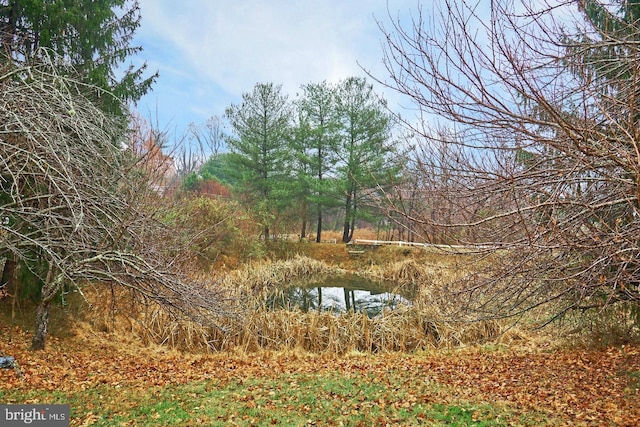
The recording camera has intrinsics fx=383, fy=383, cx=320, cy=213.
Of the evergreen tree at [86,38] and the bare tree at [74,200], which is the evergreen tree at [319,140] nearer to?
the evergreen tree at [86,38]

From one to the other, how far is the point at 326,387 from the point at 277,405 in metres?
0.78

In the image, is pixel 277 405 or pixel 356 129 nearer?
pixel 277 405

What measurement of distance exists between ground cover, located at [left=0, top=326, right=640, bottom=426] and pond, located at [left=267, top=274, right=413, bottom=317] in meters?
4.17

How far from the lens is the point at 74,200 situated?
4.25 m

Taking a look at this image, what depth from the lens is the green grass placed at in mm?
3646

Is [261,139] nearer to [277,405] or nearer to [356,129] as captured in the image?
[356,129]

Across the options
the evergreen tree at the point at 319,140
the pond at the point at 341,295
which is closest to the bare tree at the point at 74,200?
the pond at the point at 341,295

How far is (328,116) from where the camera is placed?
18000 mm

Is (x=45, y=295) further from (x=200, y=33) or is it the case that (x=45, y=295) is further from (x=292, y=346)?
(x=200, y=33)

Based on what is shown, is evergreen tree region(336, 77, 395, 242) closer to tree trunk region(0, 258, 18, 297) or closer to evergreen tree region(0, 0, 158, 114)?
evergreen tree region(0, 0, 158, 114)

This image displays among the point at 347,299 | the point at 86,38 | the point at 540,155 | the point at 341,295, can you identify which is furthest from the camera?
the point at 341,295

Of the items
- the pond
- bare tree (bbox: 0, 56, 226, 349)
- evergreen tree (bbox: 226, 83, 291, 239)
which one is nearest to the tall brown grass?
bare tree (bbox: 0, 56, 226, 349)

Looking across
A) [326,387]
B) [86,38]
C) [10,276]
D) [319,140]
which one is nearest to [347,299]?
[326,387]

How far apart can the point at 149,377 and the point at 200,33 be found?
614 centimetres
